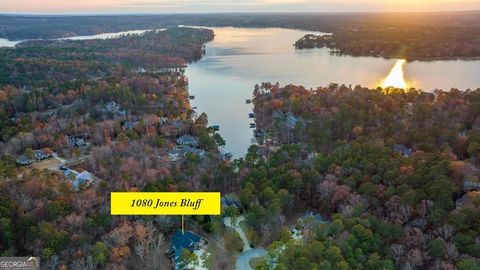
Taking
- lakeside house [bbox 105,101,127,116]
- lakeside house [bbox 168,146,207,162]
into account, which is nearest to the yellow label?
lakeside house [bbox 168,146,207,162]

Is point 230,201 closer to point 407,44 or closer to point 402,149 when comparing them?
point 402,149

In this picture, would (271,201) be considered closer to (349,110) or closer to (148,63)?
(349,110)

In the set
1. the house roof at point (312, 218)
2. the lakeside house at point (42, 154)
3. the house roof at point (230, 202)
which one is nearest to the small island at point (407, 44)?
the house roof at point (312, 218)

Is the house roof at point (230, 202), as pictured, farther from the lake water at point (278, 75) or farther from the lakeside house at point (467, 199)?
the lakeside house at point (467, 199)

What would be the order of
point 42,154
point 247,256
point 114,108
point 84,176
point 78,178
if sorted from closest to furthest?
point 247,256
point 78,178
point 84,176
point 42,154
point 114,108

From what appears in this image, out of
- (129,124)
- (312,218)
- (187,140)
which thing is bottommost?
(312,218)

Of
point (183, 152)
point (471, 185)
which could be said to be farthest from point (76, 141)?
point (471, 185)

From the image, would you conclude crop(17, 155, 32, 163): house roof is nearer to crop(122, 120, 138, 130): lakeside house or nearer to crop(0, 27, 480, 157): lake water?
crop(122, 120, 138, 130): lakeside house
